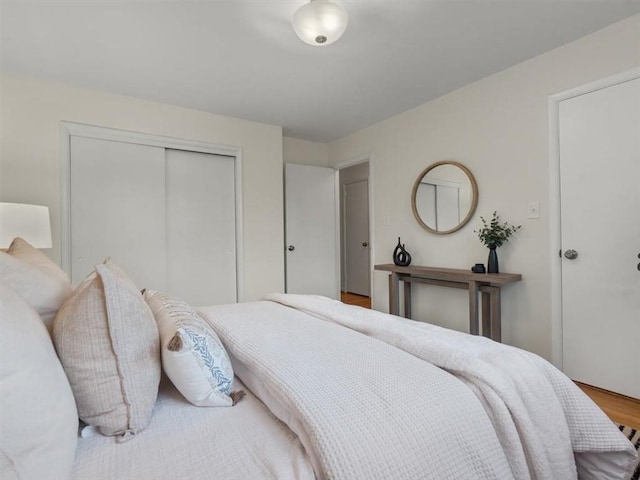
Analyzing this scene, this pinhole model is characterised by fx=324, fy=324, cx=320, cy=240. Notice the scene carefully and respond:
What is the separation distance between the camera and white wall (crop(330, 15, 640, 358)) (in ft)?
7.27

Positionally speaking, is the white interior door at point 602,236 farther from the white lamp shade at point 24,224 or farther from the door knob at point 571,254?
the white lamp shade at point 24,224

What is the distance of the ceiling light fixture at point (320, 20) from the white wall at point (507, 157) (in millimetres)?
1570

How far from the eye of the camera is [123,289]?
87cm

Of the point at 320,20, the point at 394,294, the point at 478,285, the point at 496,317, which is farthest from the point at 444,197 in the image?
the point at 320,20

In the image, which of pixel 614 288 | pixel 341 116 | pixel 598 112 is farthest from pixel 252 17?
pixel 614 288

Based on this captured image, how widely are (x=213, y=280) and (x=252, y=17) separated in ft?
8.15

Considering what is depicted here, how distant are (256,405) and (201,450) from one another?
230 millimetres

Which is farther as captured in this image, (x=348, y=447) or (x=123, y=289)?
(x=123, y=289)

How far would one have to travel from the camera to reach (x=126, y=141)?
9.96 ft

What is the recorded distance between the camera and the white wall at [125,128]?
2578mm

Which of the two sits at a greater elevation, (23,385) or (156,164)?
(156,164)

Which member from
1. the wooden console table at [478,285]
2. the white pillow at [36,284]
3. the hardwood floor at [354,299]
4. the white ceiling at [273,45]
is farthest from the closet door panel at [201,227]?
the white pillow at [36,284]

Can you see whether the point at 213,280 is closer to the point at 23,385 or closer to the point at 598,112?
the point at 23,385

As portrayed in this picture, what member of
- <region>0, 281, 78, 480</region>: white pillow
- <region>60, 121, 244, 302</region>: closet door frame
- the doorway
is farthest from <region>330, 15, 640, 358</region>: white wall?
<region>0, 281, 78, 480</region>: white pillow
